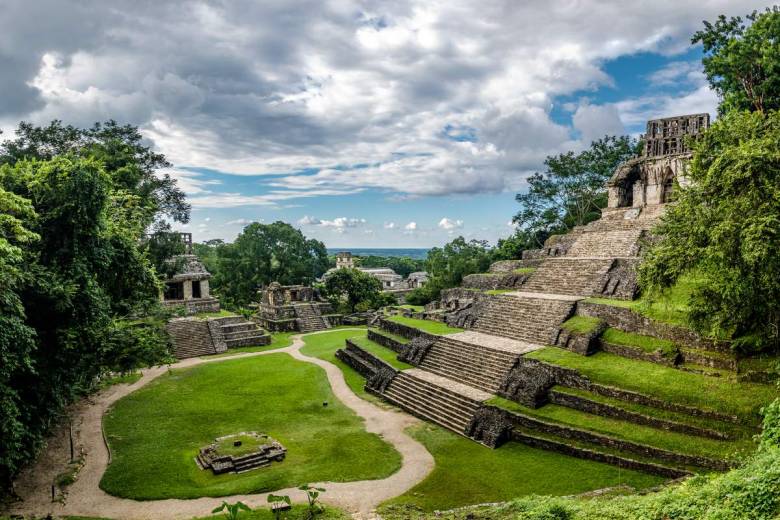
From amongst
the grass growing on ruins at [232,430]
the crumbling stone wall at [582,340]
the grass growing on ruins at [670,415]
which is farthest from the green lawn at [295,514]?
the crumbling stone wall at [582,340]

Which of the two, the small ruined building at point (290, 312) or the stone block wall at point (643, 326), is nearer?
the stone block wall at point (643, 326)

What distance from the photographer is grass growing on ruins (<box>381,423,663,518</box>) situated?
11.0m

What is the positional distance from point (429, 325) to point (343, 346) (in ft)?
23.6

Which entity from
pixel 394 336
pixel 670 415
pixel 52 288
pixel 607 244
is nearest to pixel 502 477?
pixel 670 415

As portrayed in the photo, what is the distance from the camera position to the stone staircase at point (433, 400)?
15.4 meters

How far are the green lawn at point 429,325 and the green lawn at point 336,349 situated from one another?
1811 millimetres

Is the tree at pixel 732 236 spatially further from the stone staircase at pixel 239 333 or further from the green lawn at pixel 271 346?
the stone staircase at pixel 239 333

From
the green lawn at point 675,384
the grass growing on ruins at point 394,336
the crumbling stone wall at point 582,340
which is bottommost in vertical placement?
the grass growing on ruins at point 394,336

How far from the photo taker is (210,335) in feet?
96.5

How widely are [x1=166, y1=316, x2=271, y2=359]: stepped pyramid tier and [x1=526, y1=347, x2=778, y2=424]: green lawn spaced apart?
1980 centimetres

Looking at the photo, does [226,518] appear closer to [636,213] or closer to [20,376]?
[20,376]

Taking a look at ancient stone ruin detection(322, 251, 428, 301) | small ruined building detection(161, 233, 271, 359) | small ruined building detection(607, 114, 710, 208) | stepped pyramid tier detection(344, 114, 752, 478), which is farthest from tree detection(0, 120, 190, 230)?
ancient stone ruin detection(322, 251, 428, 301)

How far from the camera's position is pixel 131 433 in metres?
15.6

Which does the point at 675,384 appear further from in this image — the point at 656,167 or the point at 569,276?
the point at 656,167
